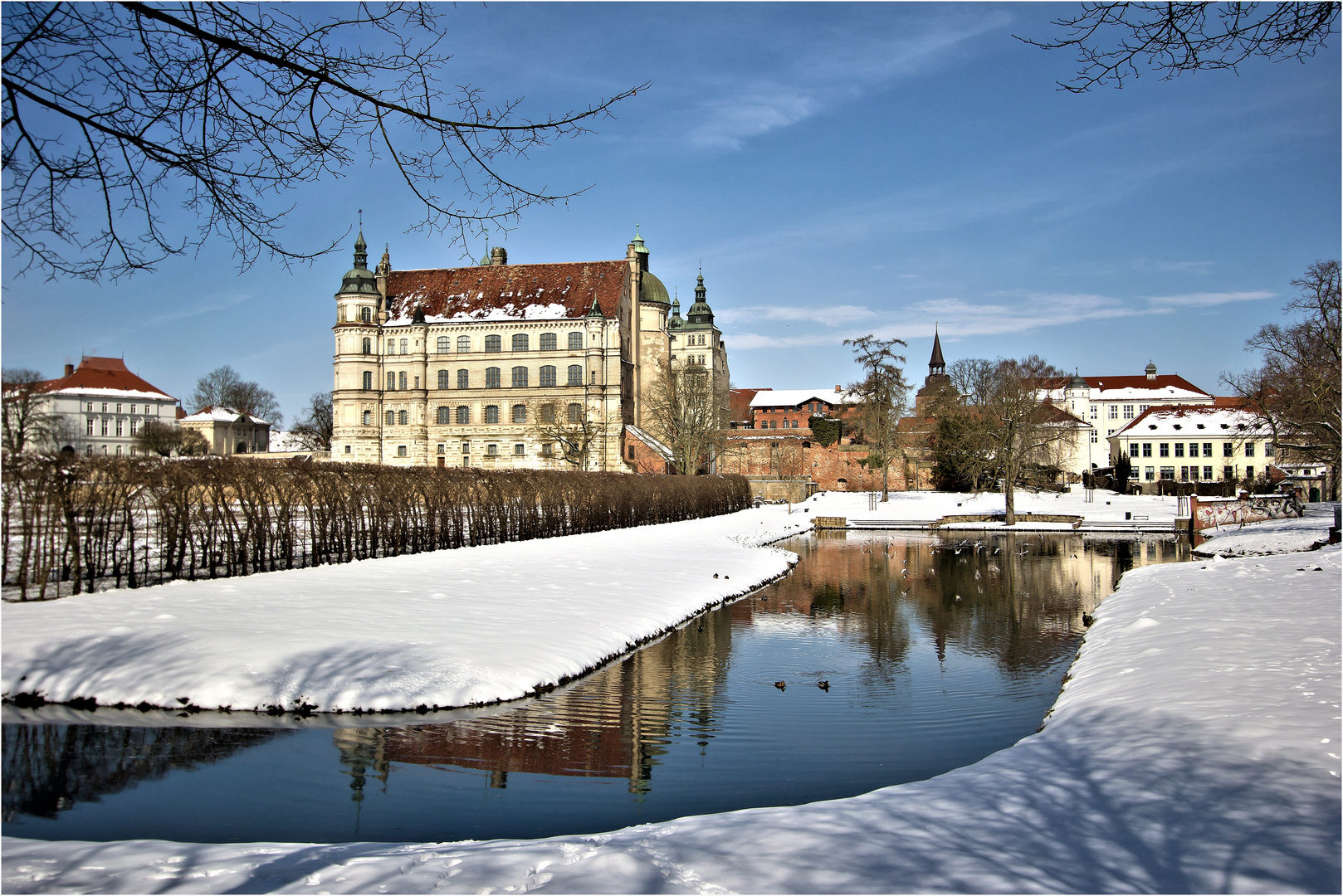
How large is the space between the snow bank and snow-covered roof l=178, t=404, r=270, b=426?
228 feet

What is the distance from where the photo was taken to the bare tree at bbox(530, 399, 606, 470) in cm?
5809

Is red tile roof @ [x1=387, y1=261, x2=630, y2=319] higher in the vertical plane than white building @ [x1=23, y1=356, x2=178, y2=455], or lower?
higher

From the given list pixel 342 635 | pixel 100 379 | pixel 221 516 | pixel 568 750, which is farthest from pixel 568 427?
Answer: pixel 568 750

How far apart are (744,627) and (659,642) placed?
2.00 metres

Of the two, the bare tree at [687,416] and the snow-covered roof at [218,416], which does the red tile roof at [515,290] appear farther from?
the snow-covered roof at [218,416]

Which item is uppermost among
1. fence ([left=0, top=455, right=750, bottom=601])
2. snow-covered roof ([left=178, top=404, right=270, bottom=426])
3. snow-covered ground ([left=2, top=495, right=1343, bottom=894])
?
snow-covered roof ([left=178, top=404, right=270, bottom=426])

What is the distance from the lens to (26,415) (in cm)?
837

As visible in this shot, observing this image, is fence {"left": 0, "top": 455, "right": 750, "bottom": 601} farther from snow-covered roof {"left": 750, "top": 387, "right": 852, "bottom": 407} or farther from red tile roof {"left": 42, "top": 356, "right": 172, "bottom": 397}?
snow-covered roof {"left": 750, "top": 387, "right": 852, "bottom": 407}

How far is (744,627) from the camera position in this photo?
46.2ft

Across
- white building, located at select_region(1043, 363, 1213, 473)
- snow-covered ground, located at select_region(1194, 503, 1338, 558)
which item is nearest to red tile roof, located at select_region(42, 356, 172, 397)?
snow-covered ground, located at select_region(1194, 503, 1338, 558)

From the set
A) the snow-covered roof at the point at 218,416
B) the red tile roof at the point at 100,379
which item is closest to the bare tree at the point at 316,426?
the snow-covered roof at the point at 218,416

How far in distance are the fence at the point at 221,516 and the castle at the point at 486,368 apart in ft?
127

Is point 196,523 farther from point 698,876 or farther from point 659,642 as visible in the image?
point 698,876

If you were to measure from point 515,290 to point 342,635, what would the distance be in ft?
178
